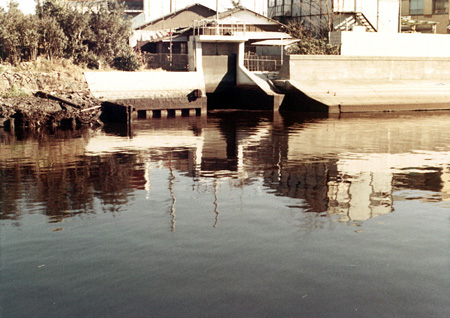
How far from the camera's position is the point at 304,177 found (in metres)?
18.3

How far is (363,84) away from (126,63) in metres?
18.2

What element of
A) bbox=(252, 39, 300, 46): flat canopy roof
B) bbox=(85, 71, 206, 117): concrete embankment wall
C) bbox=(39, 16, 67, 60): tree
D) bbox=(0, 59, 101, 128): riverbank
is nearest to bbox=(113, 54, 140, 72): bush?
bbox=(85, 71, 206, 117): concrete embankment wall

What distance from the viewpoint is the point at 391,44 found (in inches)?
1981

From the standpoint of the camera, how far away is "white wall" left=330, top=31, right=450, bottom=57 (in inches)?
1918

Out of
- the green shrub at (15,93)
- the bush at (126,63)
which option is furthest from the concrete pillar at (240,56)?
the green shrub at (15,93)

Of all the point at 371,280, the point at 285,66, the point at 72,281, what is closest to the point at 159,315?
the point at 72,281

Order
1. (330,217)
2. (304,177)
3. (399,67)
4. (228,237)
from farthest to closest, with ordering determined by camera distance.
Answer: (399,67) → (304,177) → (330,217) → (228,237)

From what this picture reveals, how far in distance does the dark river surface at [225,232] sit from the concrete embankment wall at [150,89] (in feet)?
52.7

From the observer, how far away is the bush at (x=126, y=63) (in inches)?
1758

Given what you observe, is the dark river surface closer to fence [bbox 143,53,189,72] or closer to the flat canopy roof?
fence [bbox 143,53,189,72]

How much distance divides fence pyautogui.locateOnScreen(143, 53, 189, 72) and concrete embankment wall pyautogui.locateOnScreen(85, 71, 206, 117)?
2.48m

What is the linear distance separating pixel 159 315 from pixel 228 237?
3.74m

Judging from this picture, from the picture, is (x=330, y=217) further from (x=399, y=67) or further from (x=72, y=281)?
(x=399, y=67)

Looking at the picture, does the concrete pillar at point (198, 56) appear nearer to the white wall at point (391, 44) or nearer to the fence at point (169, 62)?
the fence at point (169, 62)
